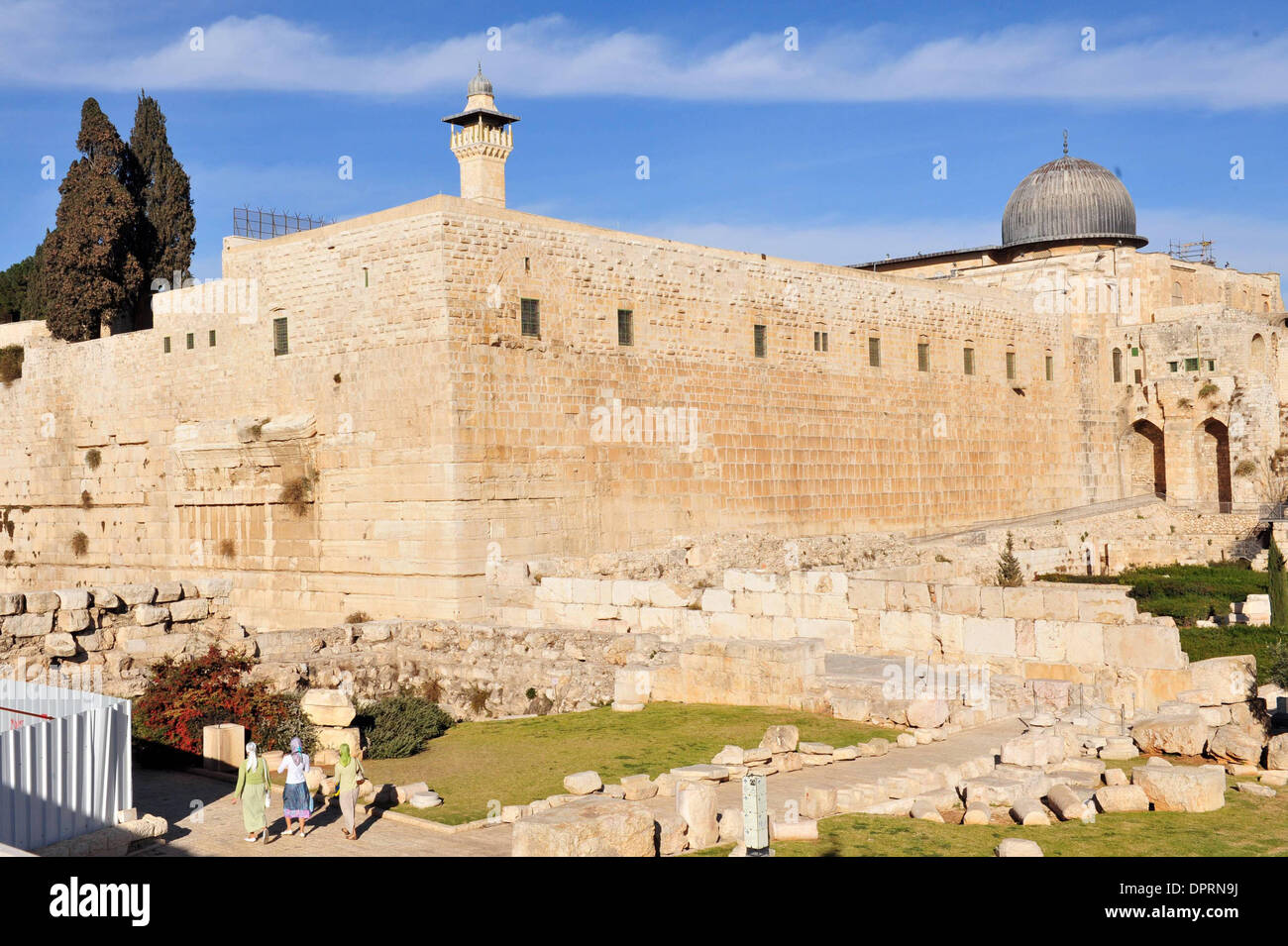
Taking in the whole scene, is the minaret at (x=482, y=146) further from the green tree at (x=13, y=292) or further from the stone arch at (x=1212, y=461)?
the green tree at (x=13, y=292)

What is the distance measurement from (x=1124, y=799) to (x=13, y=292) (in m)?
39.2

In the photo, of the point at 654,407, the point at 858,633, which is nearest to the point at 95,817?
the point at 858,633

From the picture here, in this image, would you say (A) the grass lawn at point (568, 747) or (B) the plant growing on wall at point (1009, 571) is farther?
(B) the plant growing on wall at point (1009, 571)

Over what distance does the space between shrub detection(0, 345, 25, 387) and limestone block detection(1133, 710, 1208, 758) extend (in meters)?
23.9

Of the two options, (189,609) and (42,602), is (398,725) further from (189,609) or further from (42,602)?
(42,602)

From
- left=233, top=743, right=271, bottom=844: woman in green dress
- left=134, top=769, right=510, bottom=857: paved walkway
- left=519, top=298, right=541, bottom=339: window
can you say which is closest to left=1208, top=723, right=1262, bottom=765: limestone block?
left=134, top=769, right=510, bottom=857: paved walkway

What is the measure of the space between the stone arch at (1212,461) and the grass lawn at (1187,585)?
4581 millimetres

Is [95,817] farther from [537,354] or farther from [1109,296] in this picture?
[1109,296]

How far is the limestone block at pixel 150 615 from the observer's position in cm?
1358

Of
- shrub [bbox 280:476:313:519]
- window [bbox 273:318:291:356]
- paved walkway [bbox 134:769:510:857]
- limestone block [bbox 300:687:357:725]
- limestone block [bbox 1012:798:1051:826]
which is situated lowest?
paved walkway [bbox 134:769:510:857]

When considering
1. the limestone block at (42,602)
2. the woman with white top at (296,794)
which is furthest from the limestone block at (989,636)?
the limestone block at (42,602)

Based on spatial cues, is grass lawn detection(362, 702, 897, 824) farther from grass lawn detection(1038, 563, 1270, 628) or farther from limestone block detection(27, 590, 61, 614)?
grass lawn detection(1038, 563, 1270, 628)

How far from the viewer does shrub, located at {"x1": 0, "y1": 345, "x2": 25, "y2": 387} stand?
26.6 m

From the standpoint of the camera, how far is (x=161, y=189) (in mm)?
30359
